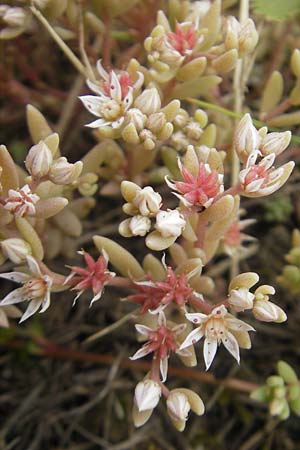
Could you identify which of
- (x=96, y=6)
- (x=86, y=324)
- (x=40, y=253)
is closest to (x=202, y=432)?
(x=86, y=324)

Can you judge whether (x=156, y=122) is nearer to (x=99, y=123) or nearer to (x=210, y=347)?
(x=99, y=123)

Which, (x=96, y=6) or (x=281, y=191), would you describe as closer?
(x=96, y=6)

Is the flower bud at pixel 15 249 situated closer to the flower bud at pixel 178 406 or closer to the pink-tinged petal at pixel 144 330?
the pink-tinged petal at pixel 144 330

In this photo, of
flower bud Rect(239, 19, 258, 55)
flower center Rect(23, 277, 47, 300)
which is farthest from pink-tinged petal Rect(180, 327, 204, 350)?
flower bud Rect(239, 19, 258, 55)

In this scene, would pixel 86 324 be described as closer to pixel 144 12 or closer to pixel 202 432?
pixel 202 432

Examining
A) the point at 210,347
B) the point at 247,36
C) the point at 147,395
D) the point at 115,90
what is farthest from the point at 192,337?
the point at 247,36

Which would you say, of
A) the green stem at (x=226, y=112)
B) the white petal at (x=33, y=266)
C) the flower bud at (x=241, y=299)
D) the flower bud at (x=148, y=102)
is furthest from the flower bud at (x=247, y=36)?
the white petal at (x=33, y=266)
